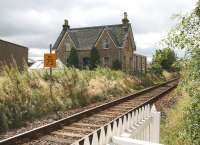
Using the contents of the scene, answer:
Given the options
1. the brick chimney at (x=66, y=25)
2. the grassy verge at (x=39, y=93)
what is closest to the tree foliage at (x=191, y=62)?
the grassy verge at (x=39, y=93)

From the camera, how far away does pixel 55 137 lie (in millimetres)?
7797

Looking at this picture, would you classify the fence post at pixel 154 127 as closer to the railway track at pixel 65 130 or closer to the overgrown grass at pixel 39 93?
the railway track at pixel 65 130

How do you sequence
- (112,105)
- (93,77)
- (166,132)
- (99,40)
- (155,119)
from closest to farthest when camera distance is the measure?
(155,119), (166,132), (112,105), (93,77), (99,40)

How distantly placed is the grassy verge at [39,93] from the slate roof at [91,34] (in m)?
28.7

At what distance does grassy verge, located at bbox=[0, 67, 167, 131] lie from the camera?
1034cm

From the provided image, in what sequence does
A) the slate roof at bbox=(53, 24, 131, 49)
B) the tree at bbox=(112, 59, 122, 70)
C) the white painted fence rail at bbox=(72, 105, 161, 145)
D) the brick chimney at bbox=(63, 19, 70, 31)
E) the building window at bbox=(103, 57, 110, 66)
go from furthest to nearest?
the brick chimney at bbox=(63, 19, 70, 31)
the slate roof at bbox=(53, 24, 131, 49)
the building window at bbox=(103, 57, 110, 66)
the tree at bbox=(112, 59, 122, 70)
the white painted fence rail at bbox=(72, 105, 161, 145)

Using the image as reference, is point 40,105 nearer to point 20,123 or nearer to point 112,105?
point 20,123

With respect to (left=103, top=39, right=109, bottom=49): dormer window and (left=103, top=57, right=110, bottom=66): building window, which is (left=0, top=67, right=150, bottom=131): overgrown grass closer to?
(left=103, top=57, right=110, bottom=66): building window

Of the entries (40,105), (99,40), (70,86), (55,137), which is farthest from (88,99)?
(99,40)

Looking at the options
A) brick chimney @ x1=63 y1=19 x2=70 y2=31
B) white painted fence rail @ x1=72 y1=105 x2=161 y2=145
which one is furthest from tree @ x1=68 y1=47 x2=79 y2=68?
white painted fence rail @ x1=72 y1=105 x2=161 y2=145

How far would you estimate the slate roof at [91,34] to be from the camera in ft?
162

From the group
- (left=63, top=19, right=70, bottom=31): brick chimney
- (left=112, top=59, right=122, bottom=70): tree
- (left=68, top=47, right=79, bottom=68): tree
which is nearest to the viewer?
(left=112, top=59, right=122, bottom=70): tree

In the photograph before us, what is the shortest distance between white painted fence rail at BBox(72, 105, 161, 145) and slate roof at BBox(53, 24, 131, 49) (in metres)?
42.8

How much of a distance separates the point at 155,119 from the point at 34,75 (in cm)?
945
